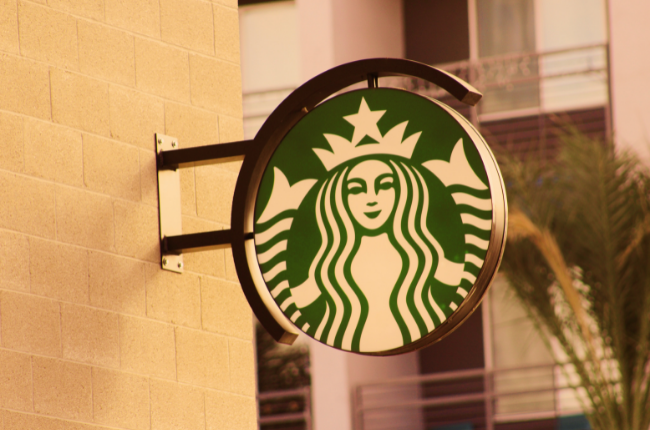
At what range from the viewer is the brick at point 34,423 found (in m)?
2.93

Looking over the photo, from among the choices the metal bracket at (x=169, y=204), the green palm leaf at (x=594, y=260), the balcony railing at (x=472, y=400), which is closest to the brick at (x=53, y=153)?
the metal bracket at (x=169, y=204)

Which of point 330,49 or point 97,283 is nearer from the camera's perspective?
point 97,283

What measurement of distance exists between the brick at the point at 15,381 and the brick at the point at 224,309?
0.79m

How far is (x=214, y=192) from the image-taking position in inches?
150

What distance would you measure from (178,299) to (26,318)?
638mm

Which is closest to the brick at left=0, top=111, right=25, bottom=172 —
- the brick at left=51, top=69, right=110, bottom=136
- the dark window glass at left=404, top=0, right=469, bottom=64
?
the brick at left=51, top=69, right=110, bottom=136

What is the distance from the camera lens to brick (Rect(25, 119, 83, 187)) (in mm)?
3143

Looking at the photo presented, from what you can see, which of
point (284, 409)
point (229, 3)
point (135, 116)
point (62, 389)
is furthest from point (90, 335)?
point (284, 409)

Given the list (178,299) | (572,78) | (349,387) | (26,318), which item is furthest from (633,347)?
(26,318)

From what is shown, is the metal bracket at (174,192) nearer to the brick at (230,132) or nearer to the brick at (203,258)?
the brick at (203,258)

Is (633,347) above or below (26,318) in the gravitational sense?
above

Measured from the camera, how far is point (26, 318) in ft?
9.97

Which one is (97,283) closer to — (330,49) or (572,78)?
(330,49)

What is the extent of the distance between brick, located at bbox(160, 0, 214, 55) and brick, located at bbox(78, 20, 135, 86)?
0.71 ft
